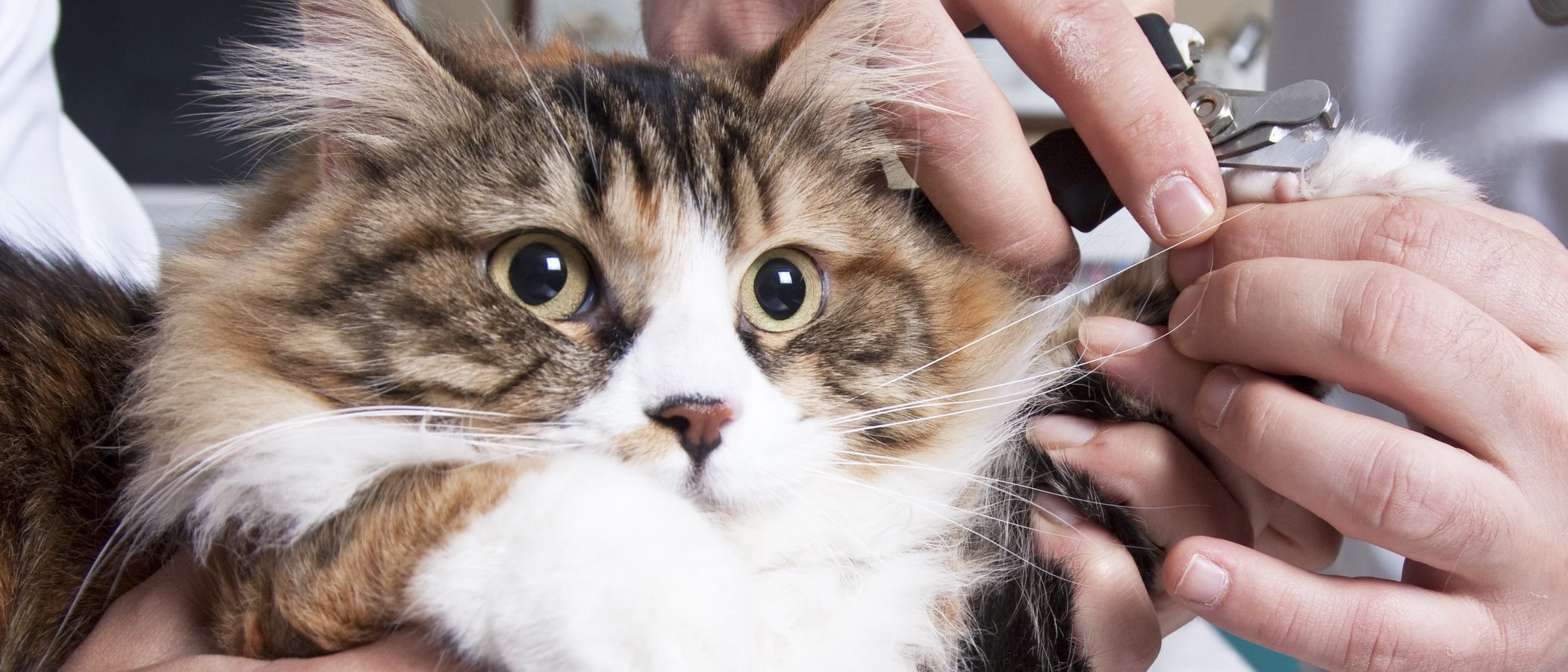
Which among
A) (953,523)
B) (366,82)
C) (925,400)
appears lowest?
(953,523)

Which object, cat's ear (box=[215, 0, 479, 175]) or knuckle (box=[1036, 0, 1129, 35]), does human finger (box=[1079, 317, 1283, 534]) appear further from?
cat's ear (box=[215, 0, 479, 175])

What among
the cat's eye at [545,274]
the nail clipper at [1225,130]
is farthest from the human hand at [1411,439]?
the cat's eye at [545,274]

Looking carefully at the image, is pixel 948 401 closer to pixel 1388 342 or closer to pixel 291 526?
pixel 1388 342

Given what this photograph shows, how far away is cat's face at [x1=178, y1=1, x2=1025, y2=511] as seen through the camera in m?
0.83

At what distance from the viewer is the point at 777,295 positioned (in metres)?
0.97

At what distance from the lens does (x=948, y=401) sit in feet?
3.38

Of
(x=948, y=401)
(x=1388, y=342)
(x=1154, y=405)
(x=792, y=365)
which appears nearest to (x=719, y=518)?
(x=792, y=365)

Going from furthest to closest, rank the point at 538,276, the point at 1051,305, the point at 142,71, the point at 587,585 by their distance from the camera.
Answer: the point at 142,71 → the point at 1051,305 → the point at 538,276 → the point at 587,585

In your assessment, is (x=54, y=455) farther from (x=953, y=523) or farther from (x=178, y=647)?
(x=953, y=523)

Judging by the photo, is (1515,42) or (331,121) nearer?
(331,121)

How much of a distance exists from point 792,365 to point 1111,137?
469 mm

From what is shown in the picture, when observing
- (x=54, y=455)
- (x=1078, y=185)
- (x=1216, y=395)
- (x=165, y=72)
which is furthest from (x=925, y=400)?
(x=165, y=72)

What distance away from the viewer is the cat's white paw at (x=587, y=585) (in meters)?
0.64

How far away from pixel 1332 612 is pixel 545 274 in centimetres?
84
